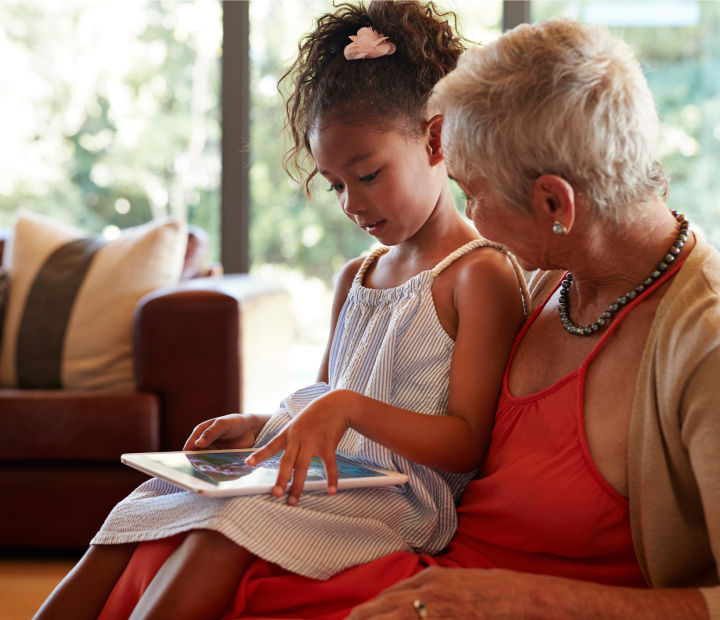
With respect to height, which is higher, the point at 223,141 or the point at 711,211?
the point at 223,141

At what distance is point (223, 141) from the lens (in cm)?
412

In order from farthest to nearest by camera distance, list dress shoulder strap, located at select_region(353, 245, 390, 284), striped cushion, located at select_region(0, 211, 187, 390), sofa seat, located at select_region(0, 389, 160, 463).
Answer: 1. striped cushion, located at select_region(0, 211, 187, 390)
2. sofa seat, located at select_region(0, 389, 160, 463)
3. dress shoulder strap, located at select_region(353, 245, 390, 284)

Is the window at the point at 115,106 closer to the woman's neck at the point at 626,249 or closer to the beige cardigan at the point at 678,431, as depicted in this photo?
the woman's neck at the point at 626,249

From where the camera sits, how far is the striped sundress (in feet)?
3.55

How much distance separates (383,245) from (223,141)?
2.68 metres

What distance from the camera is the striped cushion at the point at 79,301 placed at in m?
2.85

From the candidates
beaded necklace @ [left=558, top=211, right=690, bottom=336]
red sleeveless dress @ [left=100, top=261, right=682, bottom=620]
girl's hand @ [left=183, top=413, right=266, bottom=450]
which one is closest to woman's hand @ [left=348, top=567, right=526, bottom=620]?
red sleeveless dress @ [left=100, top=261, right=682, bottom=620]

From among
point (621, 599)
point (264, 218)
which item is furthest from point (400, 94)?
point (264, 218)

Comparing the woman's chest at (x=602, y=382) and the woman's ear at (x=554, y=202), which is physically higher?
the woman's ear at (x=554, y=202)

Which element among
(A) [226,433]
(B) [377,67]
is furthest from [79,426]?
(B) [377,67]

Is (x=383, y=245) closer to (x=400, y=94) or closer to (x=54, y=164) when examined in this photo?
(x=400, y=94)

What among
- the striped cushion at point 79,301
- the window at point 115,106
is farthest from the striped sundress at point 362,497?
the window at point 115,106

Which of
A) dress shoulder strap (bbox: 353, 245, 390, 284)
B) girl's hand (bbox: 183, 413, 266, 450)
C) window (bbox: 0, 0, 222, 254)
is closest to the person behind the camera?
girl's hand (bbox: 183, 413, 266, 450)

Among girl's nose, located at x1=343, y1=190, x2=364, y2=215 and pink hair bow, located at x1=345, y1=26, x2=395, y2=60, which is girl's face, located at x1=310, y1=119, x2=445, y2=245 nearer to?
girl's nose, located at x1=343, y1=190, x2=364, y2=215
